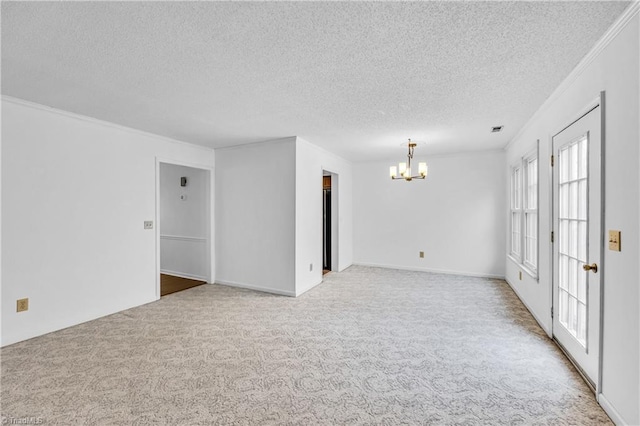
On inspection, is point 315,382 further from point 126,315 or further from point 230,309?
point 126,315

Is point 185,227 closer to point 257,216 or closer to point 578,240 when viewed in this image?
point 257,216

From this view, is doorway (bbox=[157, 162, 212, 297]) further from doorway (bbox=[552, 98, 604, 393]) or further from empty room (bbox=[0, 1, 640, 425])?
doorway (bbox=[552, 98, 604, 393])

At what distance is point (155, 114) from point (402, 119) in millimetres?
2807

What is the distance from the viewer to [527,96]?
284 cm

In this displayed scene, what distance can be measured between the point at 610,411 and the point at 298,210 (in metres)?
3.60

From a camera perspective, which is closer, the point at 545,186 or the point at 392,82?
the point at 392,82

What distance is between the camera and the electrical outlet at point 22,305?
9.59ft

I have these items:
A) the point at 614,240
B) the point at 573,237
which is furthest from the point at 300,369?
the point at 573,237

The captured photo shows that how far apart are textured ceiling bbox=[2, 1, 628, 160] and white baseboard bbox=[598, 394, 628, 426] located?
2.27 metres

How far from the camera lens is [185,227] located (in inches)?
220

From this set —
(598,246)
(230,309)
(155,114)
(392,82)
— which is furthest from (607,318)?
(155,114)

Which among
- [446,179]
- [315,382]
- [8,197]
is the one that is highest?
[446,179]

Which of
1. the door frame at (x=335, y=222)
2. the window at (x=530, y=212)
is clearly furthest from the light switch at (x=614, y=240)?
the door frame at (x=335, y=222)

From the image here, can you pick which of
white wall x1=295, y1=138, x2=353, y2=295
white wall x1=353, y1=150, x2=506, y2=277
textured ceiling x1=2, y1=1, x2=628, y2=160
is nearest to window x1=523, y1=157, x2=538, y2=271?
textured ceiling x1=2, y1=1, x2=628, y2=160
